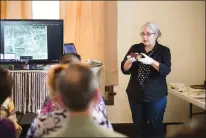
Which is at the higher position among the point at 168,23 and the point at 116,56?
the point at 168,23

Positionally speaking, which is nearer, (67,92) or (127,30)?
(67,92)

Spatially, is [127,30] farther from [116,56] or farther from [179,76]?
[179,76]

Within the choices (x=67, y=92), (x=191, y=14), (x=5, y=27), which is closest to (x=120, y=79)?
(x=191, y=14)

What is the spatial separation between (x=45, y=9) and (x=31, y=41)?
960 millimetres

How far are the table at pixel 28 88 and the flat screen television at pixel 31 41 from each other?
19cm

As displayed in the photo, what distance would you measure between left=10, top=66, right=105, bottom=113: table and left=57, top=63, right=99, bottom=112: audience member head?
1332 millimetres

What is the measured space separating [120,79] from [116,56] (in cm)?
28

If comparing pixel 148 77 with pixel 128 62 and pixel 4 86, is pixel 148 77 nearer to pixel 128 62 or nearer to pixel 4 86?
pixel 128 62

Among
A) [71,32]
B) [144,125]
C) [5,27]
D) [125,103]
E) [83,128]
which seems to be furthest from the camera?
[125,103]

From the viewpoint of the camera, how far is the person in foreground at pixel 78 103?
1.23 m

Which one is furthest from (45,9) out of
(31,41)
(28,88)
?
(28,88)

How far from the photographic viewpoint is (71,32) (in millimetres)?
3592

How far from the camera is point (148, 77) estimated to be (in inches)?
109

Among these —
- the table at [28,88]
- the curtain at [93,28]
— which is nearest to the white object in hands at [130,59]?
the table at [28,88]
